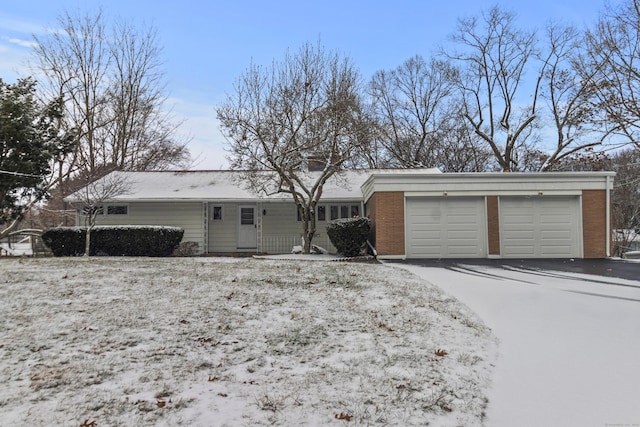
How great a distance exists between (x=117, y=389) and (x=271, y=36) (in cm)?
1251

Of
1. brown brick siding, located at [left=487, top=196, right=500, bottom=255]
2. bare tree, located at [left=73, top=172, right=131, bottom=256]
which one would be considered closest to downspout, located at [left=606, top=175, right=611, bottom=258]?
brown brick siding, located at [left=487, top=196, right=500, bottom=255]

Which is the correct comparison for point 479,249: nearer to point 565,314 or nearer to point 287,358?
point 565,314

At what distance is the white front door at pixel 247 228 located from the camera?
1811 centimetres

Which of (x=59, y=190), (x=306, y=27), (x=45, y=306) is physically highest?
(x=306, y=27)

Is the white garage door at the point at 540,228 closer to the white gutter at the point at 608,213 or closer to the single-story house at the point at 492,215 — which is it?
the single-story house at the point at 492,215

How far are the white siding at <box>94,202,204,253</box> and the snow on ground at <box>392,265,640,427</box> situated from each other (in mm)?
11798

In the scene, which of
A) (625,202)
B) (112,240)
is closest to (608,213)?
(112,240)

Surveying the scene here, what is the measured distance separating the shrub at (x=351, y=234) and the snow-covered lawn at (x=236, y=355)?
6804mm

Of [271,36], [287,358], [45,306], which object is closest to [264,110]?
[271,36]

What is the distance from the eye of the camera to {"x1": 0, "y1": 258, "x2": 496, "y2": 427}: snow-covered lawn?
10.5 ft

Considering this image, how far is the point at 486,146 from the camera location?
33.3 metres

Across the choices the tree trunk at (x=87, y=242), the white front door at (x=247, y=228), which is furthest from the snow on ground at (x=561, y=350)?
the tree trunk at (x=87, y=242)

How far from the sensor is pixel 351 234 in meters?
14.3

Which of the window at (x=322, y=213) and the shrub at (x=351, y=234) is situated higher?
the window at (x=322, y=213)
